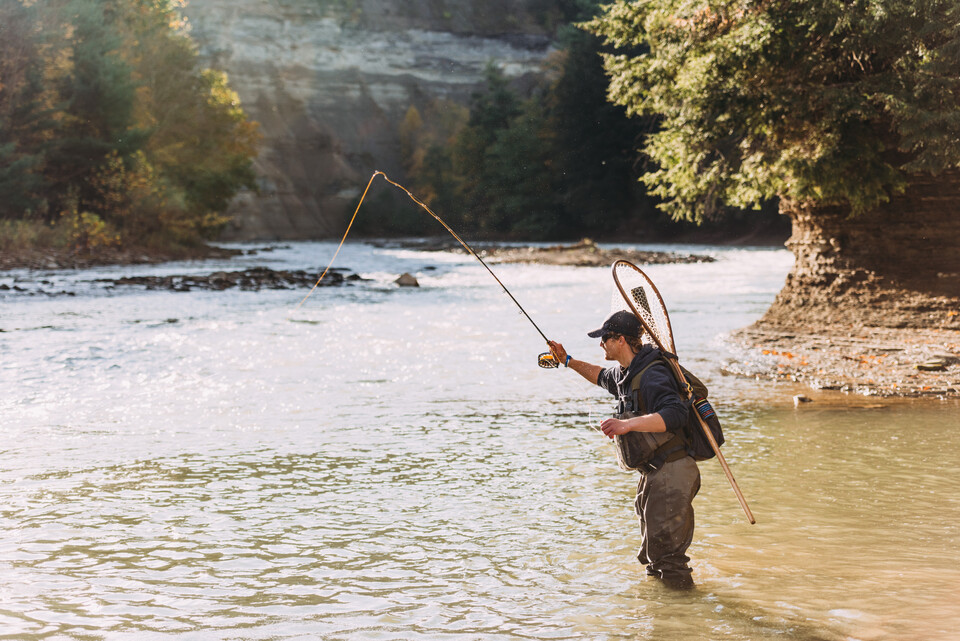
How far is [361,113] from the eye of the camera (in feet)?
391

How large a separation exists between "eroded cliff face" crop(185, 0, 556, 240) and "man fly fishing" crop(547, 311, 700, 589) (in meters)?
105

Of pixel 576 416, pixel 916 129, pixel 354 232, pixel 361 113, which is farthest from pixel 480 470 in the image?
pixel 361 113

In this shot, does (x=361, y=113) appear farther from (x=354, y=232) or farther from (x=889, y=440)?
(x=889, y=440)

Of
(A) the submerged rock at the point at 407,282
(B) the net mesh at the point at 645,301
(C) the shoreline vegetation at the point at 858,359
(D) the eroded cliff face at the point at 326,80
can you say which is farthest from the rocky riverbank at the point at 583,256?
(D) the eroded cliff face at the point at 326,80

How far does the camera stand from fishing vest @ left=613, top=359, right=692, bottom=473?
17.1ft

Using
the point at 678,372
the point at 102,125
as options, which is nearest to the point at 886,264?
the point at 678,372

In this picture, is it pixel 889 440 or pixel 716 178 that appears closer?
pixel 889 440

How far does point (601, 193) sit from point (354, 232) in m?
37.1

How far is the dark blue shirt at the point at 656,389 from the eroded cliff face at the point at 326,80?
105 m

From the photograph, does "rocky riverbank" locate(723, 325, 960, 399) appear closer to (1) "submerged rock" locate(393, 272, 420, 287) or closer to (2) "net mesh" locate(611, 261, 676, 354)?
(2) "net mesh" locate(611, 261, 676, 354)

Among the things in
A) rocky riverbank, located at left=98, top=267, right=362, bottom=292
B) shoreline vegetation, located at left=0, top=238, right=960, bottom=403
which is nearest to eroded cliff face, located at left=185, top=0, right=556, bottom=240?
rocky riverbank, located at left=98, top=267, right=362, bottom=292

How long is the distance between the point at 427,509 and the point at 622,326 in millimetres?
2430

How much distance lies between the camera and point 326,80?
117688 mm

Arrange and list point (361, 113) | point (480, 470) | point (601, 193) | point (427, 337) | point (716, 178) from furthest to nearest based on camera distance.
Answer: point (361, 113)
point (601, 193)
point (427, 337)
point (716, 178)
point (480, 470)
